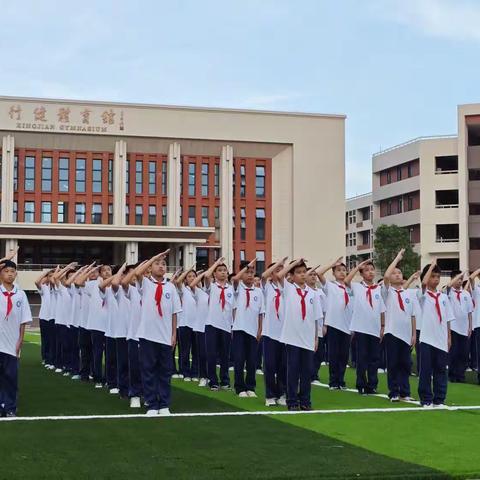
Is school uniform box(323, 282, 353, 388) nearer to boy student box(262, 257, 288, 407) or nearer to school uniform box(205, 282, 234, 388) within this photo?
school uniform box(205, 282, 234, 388)

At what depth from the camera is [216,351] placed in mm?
12617

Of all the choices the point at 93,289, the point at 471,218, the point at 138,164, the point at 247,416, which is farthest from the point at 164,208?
the point at 247,416

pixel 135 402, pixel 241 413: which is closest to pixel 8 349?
pixel 135 402

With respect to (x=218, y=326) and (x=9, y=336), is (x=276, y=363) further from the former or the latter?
(x=9, y=336)

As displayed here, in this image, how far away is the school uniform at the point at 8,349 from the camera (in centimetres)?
941

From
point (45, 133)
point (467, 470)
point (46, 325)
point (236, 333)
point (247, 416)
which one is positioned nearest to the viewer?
point (467, 470)

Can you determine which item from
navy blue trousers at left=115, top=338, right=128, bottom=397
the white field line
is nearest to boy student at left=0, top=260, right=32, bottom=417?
the white field line

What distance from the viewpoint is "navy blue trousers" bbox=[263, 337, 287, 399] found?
1072cm

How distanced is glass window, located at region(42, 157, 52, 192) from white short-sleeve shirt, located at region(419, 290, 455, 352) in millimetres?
48822

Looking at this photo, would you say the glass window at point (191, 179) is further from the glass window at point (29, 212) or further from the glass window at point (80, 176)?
the glass window at point (29, 212)

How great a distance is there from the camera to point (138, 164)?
5834 centimetres

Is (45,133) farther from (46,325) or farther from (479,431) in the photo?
(479,431)

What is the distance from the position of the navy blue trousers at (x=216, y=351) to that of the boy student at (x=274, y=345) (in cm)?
172

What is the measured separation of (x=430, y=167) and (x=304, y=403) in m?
54.9
